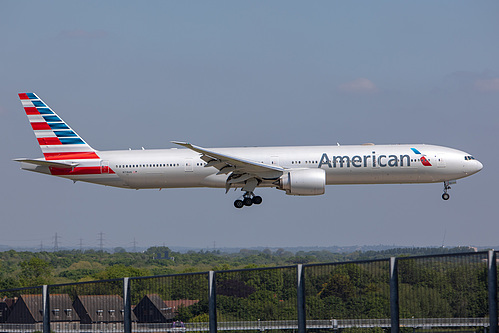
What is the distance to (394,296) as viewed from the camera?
506 inches

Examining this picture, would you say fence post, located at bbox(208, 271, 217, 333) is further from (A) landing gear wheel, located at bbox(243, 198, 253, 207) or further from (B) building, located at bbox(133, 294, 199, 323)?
(A) landing gear wheel, located at bbox(243, 198, 253, 207)

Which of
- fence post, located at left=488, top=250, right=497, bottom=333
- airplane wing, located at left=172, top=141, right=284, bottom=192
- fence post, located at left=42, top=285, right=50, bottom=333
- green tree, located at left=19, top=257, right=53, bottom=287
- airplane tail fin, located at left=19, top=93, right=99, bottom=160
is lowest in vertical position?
green tree, located at left=19, top=257, right=53, bottom=287

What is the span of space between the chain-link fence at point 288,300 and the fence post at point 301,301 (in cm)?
2

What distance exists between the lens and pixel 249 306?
14.2 meters

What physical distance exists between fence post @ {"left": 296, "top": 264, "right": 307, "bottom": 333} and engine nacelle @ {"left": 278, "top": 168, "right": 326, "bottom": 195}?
83.1 ft

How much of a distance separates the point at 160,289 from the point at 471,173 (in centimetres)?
3098

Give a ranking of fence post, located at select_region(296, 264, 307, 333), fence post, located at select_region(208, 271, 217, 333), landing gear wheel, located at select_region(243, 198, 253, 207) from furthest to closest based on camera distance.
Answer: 1. landing gear wheel, located at select_region(243, 198, 253, 207)
2. fence post, located at select_region(208, 271, 217, 333)
3. fence post, located at select_region(296, 264, 307, 333)

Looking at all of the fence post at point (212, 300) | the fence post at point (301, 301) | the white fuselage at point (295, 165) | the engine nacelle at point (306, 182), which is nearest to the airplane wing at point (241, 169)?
the white fuselage at point (295, 165)

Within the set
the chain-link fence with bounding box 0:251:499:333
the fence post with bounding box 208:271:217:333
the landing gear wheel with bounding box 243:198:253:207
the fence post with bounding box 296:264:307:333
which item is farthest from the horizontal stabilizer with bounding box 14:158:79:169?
the fence post with bounding box 296:264:307:333

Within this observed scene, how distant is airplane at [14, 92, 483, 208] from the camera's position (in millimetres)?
39969

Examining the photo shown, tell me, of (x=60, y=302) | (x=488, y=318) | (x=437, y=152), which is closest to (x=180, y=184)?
(x=437, y=152)

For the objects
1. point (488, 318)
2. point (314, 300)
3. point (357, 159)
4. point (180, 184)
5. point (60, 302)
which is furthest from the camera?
point (180, 184)

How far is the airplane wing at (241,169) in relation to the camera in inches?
1543

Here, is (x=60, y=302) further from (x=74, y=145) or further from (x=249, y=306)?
(x=74, y=145)
